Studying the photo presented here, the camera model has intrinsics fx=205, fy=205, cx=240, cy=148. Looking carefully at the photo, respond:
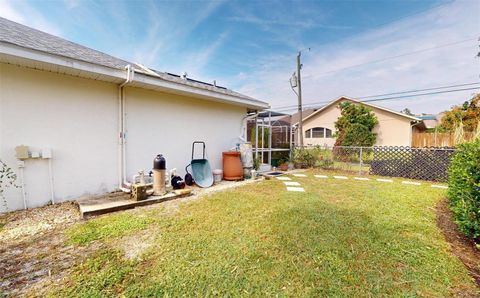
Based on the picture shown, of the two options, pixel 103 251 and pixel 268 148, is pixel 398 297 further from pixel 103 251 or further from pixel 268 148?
pixel 268 148

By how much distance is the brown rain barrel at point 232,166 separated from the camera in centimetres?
637

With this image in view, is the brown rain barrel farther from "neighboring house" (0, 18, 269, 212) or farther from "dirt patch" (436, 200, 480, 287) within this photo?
"dirt patch" (436, 200, 480, 287)

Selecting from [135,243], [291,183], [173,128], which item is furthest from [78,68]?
[291,183]

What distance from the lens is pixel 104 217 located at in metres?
3.33

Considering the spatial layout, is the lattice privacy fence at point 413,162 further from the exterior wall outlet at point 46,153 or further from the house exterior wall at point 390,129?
the exterior wall outlet at point 46,153

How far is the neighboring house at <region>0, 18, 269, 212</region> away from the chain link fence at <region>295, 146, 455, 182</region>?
605 cm

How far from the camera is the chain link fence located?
6801mm

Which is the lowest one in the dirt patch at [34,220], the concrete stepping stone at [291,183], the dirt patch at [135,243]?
the dirt patch at [135,243]

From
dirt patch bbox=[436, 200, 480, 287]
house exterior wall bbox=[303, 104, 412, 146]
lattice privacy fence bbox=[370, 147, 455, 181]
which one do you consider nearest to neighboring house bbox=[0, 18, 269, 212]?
dirt patch bbox=[436, 200, 480, 287]

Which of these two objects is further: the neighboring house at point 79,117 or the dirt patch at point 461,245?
the neighboring house at point 79,117

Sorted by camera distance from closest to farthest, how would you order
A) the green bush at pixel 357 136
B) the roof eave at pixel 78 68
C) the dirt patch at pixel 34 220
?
the dirt patch at pixel 34 220, the roof eave at pixel 78 68, the green bush at pixel 357 136

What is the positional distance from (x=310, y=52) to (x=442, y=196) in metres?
10.6

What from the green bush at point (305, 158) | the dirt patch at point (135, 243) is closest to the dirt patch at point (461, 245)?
the dirt patch at point (135, 243)

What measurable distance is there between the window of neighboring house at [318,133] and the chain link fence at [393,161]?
8.35 m
